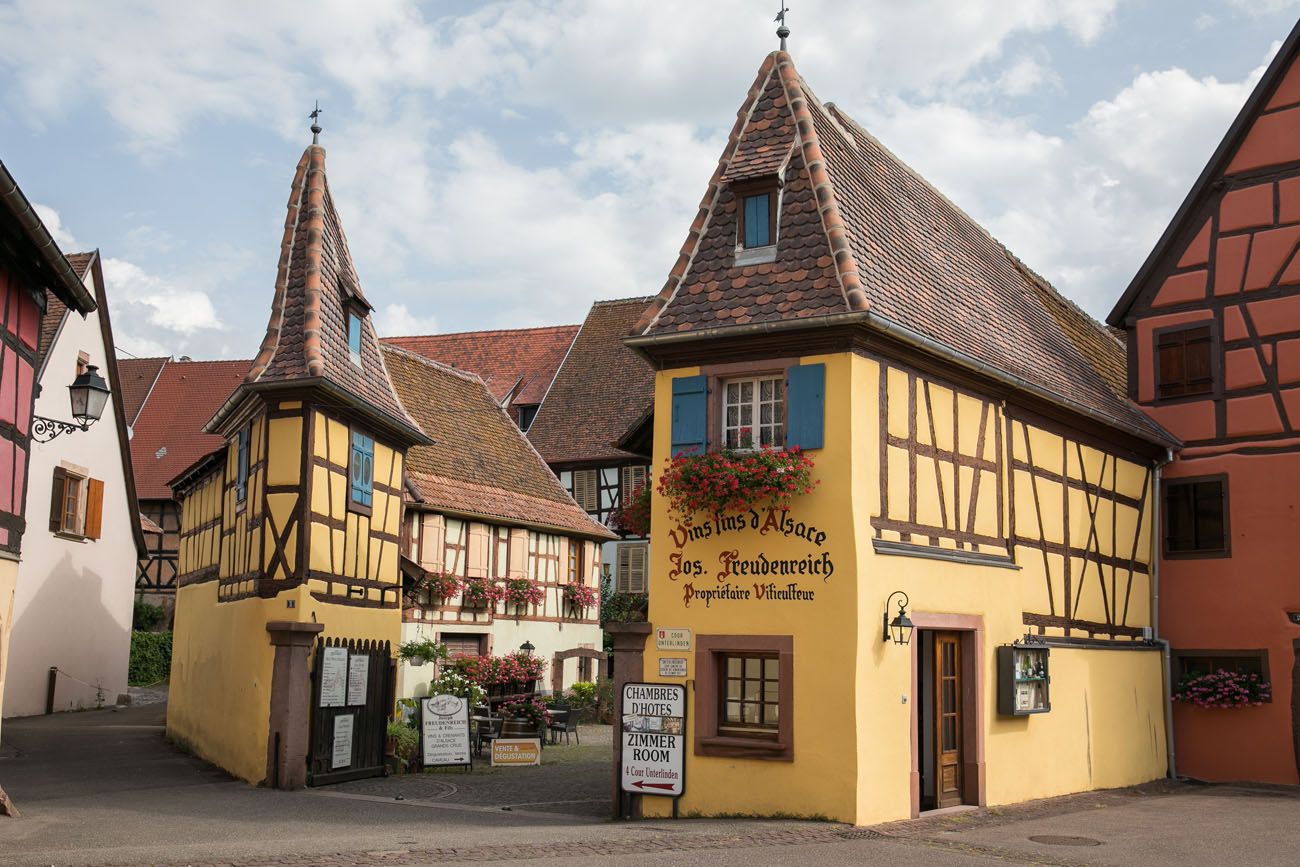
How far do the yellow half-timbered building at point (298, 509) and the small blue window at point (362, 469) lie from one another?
32 mm

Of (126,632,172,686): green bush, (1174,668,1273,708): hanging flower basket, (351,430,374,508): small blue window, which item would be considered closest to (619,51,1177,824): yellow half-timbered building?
(1174,668,1273,708): hanging flower basket

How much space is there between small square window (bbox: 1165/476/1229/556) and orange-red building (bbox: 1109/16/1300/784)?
0.02m

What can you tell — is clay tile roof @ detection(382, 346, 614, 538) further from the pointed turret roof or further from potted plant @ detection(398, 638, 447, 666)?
the pointed turret roof

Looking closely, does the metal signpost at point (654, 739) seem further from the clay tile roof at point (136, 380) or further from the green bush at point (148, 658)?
the clay tile roof at point (136, 380)

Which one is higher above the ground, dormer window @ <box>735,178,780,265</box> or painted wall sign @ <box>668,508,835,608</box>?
dormer window @ <box>735,178,780,265</box>

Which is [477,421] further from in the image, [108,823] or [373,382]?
[108,823]

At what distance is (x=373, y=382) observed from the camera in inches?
829

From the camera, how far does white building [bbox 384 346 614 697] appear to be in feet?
85.5

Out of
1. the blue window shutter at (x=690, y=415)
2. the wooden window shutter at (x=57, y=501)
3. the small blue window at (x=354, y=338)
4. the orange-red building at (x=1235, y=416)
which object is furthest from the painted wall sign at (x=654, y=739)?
the wooden window shutter at (x=57, y=501)

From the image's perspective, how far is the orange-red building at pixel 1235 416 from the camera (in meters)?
20.1

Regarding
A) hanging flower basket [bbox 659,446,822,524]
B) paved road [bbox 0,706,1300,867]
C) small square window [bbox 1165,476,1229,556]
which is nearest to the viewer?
paved road [bbox 0,706,1300,867]

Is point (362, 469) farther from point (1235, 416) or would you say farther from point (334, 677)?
point (1235, 416)

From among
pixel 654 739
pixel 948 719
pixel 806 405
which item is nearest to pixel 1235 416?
pixel 948 719

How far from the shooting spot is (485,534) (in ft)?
91.5
